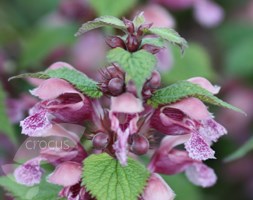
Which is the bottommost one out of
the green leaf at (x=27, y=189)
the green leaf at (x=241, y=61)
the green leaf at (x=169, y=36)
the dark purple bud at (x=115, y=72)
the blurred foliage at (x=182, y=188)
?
the blurred foliage at (x=182, y=188)

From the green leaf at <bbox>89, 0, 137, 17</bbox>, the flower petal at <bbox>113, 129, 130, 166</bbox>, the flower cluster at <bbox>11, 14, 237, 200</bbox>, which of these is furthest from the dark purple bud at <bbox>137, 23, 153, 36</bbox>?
the green leaf at <bbox>89, 0, 137, 17</bbox>

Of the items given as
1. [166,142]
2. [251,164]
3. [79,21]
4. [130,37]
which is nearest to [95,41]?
[79,21]

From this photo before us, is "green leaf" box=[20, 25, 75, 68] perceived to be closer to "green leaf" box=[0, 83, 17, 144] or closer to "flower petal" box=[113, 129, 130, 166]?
"green leaf" box=[0, 83, 17, 144]

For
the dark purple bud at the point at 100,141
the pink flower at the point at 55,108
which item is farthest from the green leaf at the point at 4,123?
the dark purple bud at the point at 100,141

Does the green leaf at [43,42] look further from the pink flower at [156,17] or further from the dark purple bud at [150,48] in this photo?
the dark purple bud at [150,48]

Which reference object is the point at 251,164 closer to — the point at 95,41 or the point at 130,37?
the point at 95,41

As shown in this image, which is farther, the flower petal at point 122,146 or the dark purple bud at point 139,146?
the dark purple bud at point 139,146
